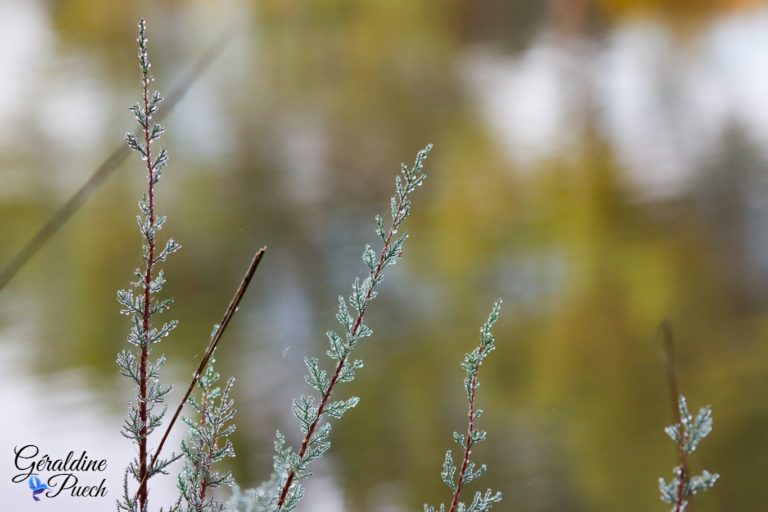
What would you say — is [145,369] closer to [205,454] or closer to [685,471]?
[205,454]

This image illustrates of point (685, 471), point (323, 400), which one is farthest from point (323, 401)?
point (685, 471)

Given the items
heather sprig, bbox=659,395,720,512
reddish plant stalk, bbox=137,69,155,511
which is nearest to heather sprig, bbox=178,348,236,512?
reddish plant stalk, bbox=137,69,155,511

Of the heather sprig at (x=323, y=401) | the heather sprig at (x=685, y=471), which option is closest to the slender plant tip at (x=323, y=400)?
the heather sprig at (x=323, y=401)

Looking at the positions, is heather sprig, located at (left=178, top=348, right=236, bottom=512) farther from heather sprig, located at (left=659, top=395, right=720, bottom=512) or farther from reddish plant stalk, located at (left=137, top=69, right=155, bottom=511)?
heather sprig, located at (left=659, top=395, right=720, bottom=512)

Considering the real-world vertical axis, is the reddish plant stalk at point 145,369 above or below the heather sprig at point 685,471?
above

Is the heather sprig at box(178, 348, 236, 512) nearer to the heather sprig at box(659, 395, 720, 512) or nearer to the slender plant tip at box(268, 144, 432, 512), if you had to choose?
the slender plant tip at box(268, 144, 432, 512)

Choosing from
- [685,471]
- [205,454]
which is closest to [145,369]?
[205,454]

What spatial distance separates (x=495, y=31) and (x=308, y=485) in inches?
85.6

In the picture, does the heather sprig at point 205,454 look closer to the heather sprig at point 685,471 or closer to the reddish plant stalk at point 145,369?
the reddish plant stalk at point 145,369

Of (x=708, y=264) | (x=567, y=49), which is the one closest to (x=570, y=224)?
(x=708, y=264)

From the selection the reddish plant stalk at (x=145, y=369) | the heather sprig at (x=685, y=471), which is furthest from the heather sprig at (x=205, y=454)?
the heather sprig at (x=685, y=471)

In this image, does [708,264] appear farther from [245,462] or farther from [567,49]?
[567,49]

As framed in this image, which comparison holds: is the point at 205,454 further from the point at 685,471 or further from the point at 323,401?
the point at 685,471

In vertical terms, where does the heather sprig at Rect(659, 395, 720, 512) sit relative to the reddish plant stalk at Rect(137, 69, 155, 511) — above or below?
below
